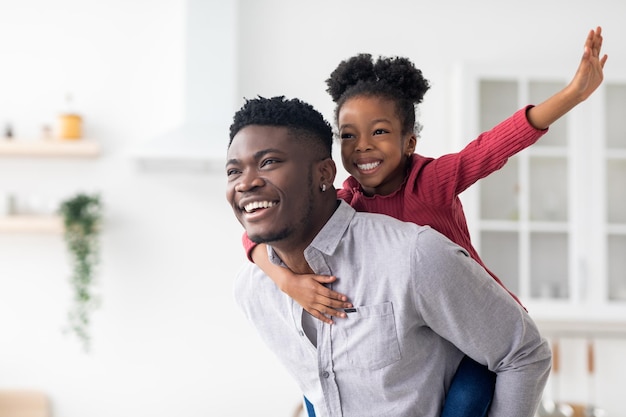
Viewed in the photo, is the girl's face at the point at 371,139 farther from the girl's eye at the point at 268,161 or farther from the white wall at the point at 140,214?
the white wall at the point at 140,214

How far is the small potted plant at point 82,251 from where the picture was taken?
3.44 m

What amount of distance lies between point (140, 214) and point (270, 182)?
2.64m

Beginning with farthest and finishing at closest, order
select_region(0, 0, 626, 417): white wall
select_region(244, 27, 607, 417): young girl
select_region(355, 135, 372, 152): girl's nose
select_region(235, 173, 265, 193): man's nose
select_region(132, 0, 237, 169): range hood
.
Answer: select_region(0, 0, 626, 417): white wall, select_region(132, 0, 237, 169): range hood, select_region(355, 135, 372, 152): girl's nose, select_region(244, 27, 607, 417): young girl, select_region(235, 173, 265, 193): man's nose

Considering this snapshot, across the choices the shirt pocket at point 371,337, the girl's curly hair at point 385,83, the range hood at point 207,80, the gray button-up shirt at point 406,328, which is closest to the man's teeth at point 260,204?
the gray button-up shirt at point 406,328

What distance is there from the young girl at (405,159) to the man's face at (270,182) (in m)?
0.14

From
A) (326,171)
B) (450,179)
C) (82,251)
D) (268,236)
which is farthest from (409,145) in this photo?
(82,251)

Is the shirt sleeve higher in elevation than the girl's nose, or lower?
lower

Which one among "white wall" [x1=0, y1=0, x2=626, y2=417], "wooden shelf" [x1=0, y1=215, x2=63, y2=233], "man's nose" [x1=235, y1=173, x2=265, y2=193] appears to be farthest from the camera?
"white wall" [x1=0, y1=0, x2=626, y2=417]

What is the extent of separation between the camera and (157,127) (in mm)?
3641

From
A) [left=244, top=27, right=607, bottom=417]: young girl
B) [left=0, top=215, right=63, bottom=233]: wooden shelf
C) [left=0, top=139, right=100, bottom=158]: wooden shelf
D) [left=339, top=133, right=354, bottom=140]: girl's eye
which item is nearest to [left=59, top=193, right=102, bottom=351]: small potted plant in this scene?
[left=0, top=215, right=63, bottom=233]: wooden shelf

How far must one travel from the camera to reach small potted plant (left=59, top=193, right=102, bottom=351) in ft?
11.3

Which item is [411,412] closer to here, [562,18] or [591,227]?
[591,227]

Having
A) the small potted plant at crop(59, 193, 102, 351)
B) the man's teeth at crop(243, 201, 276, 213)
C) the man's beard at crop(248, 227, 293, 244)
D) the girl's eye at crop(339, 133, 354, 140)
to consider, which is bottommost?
the small potted plant at crop(59, 193, 102, 351)

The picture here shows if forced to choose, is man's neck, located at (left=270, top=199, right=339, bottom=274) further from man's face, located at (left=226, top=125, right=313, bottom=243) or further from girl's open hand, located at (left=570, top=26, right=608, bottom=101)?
Result: girl's open hand, located at (left=570, top=26, right=608, bottom=101)
